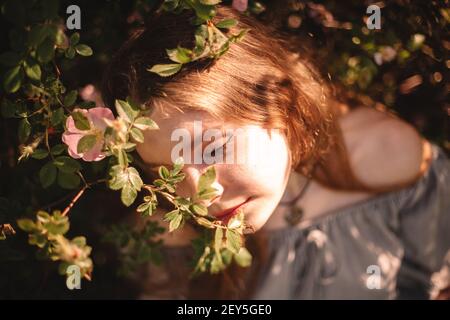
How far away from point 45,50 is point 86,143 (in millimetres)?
195

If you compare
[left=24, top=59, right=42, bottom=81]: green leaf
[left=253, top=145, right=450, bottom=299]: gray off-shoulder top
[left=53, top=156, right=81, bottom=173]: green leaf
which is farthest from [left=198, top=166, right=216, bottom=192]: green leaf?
[left=253, top=145, right=450, bottom=299]: gray off-shoulder top

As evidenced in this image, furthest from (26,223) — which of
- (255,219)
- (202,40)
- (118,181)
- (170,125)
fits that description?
(255,219)

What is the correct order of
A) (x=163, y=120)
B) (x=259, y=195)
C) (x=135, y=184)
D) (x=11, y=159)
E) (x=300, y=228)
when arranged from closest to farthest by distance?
(x=135, y=184) < (x=163, y=120) < (x=259, y=195) < (x=11, y=159) < (x=300, y=228)

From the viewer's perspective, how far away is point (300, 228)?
71.2 inches

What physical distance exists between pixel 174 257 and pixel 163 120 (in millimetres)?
962

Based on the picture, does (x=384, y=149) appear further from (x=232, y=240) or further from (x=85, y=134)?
(x=85, y=134)

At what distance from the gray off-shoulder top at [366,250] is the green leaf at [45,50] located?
118 centimetres

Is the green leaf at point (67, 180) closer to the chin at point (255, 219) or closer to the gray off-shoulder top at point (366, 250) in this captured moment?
the chin at point (255, 219)

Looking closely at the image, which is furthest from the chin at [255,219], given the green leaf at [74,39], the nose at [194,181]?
the green leaf at [74,39]

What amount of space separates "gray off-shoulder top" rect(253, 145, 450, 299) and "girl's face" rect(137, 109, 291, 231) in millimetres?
650

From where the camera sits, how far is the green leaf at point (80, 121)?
2.95 ft

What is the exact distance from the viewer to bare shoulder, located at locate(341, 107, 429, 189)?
1.72m

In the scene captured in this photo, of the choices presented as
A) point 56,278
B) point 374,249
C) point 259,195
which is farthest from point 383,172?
point 56,278
